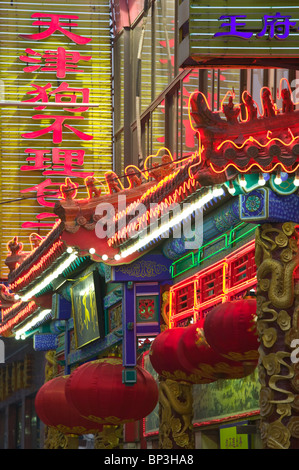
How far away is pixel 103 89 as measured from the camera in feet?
82.9

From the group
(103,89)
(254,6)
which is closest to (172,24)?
(103,89)

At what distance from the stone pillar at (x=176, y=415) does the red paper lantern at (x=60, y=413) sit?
3.14 m

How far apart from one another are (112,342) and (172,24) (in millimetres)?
5505

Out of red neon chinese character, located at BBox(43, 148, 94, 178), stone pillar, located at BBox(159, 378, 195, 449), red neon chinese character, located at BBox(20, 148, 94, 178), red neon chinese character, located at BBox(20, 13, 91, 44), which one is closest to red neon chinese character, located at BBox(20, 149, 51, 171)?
red neon chinese character, located at BBox(20, 148, 94, 178)

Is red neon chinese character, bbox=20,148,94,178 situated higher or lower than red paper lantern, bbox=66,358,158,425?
higher

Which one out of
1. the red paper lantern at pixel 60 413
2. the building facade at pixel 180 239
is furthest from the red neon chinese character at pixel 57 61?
the red paper lantern at pixel 60 413

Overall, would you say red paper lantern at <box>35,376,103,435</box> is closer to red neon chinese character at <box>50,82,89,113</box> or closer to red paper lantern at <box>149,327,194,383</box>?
red paper lantern at <box>149,327,194,383</box>

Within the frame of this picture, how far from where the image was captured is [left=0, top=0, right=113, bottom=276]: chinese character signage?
24781 mm

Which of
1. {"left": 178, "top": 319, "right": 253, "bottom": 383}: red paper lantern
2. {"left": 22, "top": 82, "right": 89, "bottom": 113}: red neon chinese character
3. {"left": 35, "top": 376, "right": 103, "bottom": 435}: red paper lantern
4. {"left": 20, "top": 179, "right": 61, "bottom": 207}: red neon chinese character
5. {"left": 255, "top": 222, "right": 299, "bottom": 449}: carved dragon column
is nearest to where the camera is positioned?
{"left": 255, "top": 222, "right": 299, "bottom": 449}: carved dragon column

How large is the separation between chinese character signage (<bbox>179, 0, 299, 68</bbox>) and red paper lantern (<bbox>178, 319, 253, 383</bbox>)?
387cm

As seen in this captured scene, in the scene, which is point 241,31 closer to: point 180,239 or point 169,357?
point 180,239

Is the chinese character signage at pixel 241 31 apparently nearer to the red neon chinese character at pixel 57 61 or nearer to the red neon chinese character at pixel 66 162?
the red neon chinese character at pixel 66 162

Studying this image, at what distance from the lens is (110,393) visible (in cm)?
1758

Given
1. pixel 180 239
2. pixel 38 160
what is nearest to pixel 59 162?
pixel 38 160
